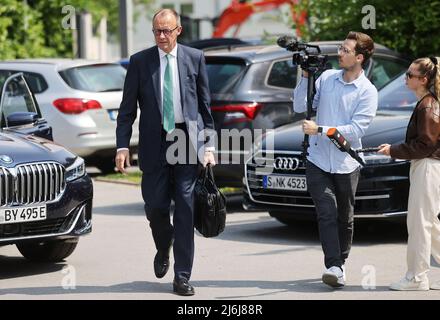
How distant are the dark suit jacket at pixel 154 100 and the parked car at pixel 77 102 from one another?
7.90 metres

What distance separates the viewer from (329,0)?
15891 millimetres

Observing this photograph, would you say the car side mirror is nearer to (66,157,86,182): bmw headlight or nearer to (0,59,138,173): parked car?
(66,157,86,182): bmw headlight

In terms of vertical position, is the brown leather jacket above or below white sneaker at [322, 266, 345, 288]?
above

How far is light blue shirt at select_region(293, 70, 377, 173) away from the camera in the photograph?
7.89 metres

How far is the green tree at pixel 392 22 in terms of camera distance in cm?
1490

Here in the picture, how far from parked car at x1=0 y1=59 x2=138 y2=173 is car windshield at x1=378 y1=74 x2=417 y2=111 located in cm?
532

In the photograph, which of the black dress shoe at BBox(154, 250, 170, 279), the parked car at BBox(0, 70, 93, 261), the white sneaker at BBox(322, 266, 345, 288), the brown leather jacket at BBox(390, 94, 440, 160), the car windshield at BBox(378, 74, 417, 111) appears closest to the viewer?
the brown leather jacket at BBox(390, 94, 440, 160)

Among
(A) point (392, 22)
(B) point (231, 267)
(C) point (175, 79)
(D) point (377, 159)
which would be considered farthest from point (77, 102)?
(C) point (175, 79)

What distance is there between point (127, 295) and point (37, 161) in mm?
1393

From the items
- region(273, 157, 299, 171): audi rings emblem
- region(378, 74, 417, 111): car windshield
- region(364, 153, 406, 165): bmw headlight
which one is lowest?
region(273, 157, 299, 171): audi rings emblem

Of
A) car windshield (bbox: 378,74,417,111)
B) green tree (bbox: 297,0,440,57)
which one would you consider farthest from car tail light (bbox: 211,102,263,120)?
green tree (bbox: 297,0,440,57)

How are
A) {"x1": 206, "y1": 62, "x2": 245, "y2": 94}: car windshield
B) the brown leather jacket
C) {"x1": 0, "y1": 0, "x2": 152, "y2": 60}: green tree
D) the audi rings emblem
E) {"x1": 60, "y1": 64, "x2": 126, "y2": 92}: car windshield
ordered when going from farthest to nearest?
{"x1": 0, "y1": 0, "x2": 152, "y2": 60}: green tree < {"x1": 60, "y1": 64, "x2": 126, "y2": 92}: car windshield < {"x1": 206, "y1": 62, "x2": 245, "y2": 94}: car windshield < the audi rings emblem < the brown leather jacket

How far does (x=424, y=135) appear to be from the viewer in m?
7.64
